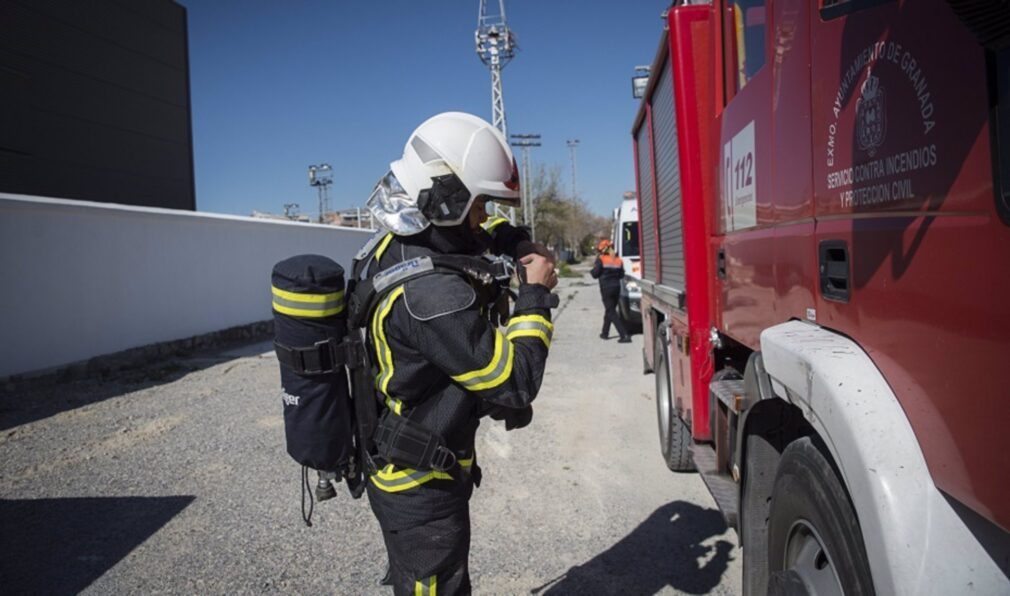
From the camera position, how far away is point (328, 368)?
6.63 feet

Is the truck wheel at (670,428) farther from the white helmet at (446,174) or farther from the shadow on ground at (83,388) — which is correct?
the shadow on ground at (83,388)

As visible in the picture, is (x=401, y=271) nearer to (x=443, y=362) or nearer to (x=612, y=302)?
(x=443, y=362)

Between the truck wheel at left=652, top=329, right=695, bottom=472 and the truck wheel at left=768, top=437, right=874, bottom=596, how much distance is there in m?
2.52

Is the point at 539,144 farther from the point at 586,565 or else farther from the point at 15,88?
the point at 586,565

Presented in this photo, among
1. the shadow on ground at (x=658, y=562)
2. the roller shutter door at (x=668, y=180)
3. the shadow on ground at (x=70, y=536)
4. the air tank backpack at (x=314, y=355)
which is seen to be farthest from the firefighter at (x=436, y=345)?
the shadow on ground at (x=70, y=536)

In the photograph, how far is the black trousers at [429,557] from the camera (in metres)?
2.01

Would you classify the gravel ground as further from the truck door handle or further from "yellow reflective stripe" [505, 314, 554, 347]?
the truck door handle

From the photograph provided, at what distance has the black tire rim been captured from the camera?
5.04 feet

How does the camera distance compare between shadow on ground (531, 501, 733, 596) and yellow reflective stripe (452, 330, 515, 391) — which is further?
shadow on ground (531, 501, 733, 596)

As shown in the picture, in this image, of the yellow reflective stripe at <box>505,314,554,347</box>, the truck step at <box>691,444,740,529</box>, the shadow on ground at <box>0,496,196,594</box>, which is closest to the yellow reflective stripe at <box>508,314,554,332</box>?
the yellow reflective stripe at <box>505,314,554,347</box>

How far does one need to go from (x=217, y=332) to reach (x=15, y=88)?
6537mm

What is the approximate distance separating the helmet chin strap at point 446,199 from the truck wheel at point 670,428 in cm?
270

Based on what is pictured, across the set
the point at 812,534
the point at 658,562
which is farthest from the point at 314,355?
the point at 658,562

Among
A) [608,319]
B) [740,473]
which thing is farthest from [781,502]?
[608,319]
